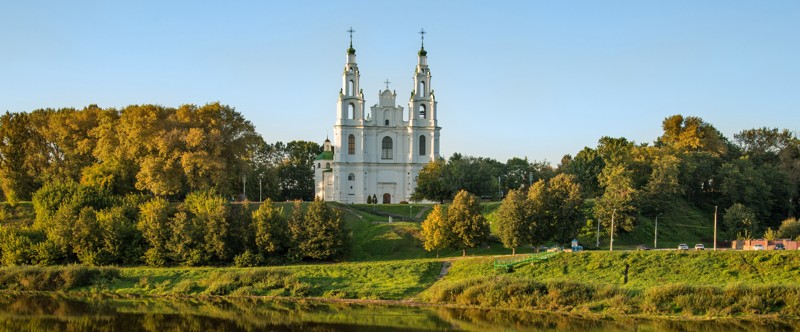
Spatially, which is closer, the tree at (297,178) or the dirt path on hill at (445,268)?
the dirt path on hill at (445,268)

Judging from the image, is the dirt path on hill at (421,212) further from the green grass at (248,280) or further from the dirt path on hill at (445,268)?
the dirt path on hill at (445,268)

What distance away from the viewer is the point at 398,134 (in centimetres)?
8975

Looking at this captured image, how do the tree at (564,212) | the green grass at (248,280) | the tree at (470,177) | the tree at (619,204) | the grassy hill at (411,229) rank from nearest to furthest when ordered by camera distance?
the green grass at (248,280) < the tree at (564,212) < the grassy hill at (411,229) < the tree at (619,204) < the tree at (470,177)

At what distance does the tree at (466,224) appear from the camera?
56.2 m

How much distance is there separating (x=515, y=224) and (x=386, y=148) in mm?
36023

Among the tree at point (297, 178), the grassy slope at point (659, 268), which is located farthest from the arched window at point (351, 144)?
the grassy slope at point (659, 268)

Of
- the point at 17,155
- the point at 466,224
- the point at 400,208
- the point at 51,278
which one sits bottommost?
the point at 51,278

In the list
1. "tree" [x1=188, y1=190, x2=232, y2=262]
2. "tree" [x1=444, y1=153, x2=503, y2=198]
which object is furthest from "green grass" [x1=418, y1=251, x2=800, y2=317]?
"tree" [x1=444, y1=153, x2=503, y2=198]

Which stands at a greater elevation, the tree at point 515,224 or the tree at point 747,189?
the tree at point 747,189

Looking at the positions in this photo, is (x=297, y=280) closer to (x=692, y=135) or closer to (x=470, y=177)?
(x=470, y=177)

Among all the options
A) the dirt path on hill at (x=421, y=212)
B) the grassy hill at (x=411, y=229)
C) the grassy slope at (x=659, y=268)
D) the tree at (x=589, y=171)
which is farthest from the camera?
the tree at (x=589, y=171)

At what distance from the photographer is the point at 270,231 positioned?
56.1 metres

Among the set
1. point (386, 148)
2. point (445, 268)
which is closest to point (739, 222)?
point (445, 268)

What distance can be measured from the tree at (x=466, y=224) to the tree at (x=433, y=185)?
20885 millimetres
